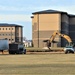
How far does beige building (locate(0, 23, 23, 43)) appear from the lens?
614ft

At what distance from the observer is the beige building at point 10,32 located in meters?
187

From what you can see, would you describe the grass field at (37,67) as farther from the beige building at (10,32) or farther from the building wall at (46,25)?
the beige building at (10,32)

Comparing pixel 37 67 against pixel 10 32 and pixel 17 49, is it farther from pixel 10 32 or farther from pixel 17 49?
pixel 10 32

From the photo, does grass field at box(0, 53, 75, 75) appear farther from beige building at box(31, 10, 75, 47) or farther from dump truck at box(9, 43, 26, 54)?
beige building at box(31, 10, 75, 47)

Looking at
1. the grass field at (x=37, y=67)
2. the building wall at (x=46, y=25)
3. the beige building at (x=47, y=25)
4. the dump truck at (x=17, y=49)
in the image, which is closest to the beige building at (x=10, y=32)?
the beige building at (x=47, y=25)

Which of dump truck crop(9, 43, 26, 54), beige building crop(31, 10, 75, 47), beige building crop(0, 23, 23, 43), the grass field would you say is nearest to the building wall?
beige building crop(31, 10, 75, 47)

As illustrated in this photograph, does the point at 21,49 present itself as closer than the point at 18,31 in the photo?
Yes

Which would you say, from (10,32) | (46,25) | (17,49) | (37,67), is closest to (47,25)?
(46,25)

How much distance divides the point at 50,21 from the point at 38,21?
18.9 feet

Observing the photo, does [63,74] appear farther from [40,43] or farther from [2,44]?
[40,43]

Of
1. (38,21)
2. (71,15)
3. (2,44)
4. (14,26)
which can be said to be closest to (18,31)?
(14,26)

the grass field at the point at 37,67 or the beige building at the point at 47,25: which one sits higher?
the beige building at the point at 47,25

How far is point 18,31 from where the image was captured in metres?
195

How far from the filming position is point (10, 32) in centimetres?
18775
